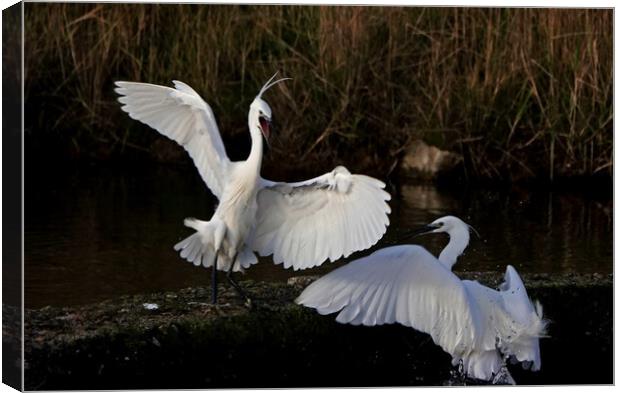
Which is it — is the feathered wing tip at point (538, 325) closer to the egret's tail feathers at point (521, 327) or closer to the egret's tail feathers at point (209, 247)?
the egret's tail feathers at point (521, 327)

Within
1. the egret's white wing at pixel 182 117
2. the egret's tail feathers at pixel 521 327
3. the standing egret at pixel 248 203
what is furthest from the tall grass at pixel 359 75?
the egret's tail feathers at pixel 521 327

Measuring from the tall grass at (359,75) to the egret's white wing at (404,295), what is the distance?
145 centimetres

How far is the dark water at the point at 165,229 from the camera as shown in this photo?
575 cm

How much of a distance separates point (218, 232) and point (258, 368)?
2.08 feet

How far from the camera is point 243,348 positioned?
14.3 feet

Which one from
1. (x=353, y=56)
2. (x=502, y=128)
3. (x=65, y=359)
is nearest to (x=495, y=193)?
(x=502, y=128)

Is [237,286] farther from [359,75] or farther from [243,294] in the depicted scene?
[359,75]

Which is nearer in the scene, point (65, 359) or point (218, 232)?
point (65, 359)

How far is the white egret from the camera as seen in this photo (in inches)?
165

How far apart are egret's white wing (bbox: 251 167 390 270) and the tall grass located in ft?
3.90

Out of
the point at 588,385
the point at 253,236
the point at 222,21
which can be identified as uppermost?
the point at 222,21

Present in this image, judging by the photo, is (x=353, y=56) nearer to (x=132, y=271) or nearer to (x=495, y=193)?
(x=495, y=193)

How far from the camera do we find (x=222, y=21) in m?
6.52

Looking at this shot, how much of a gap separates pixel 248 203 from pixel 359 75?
2.24m
